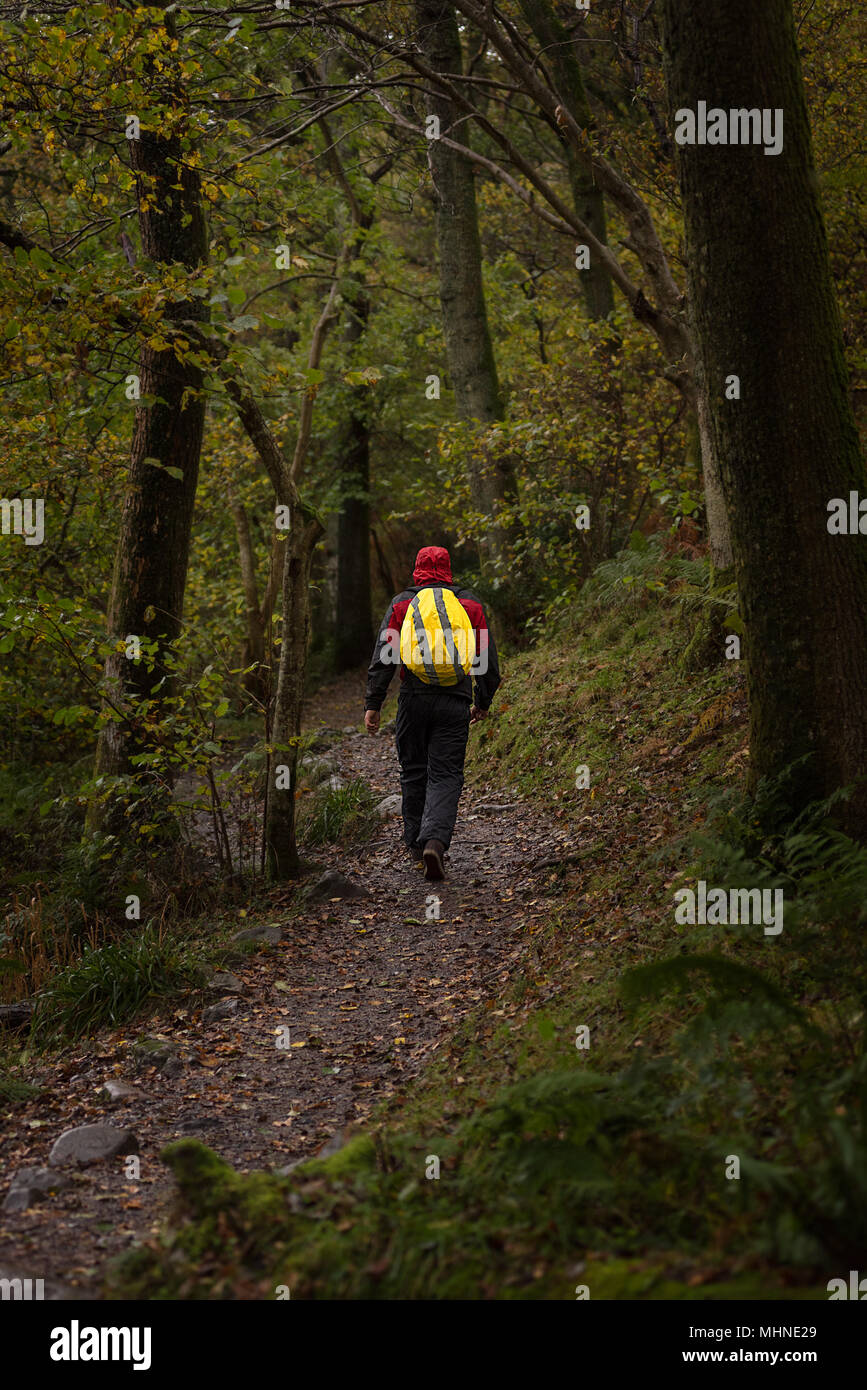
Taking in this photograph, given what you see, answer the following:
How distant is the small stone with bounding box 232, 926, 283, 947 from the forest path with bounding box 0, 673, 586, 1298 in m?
0.07

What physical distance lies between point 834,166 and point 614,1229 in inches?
525

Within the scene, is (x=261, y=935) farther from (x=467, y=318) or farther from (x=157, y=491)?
(x=467, y=318)

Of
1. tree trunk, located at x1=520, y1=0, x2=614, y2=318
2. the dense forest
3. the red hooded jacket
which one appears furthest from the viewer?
tree trunk, located at x1=520, y1=0, x2=614, y2=318

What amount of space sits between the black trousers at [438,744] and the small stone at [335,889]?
2.04 feet

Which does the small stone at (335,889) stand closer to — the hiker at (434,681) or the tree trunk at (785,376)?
the hiker at (434,681)

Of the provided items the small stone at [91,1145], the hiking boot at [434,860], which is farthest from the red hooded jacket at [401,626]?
the small stone at [91,1145]

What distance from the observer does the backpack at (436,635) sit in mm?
7910

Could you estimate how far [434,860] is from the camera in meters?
8.18

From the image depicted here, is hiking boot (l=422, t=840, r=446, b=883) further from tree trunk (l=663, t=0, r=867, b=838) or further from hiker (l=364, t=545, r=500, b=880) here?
tree trunk (l=663, t=0, r=867, b=838)

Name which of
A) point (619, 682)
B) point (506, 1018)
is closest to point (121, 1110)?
point (506, 1018)

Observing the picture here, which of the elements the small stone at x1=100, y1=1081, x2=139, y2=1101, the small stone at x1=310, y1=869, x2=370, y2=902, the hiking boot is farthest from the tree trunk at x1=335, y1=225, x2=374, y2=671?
the small stone at x1=100, y1=1081, x2=139, y2=1101

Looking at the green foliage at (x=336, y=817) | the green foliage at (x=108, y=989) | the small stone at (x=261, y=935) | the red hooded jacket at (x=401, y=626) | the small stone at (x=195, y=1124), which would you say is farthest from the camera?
the green foliage at (x=336, y=817)

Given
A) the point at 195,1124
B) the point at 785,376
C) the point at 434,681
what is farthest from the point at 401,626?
the point at 195,1124

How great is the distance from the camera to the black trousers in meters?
8.18
